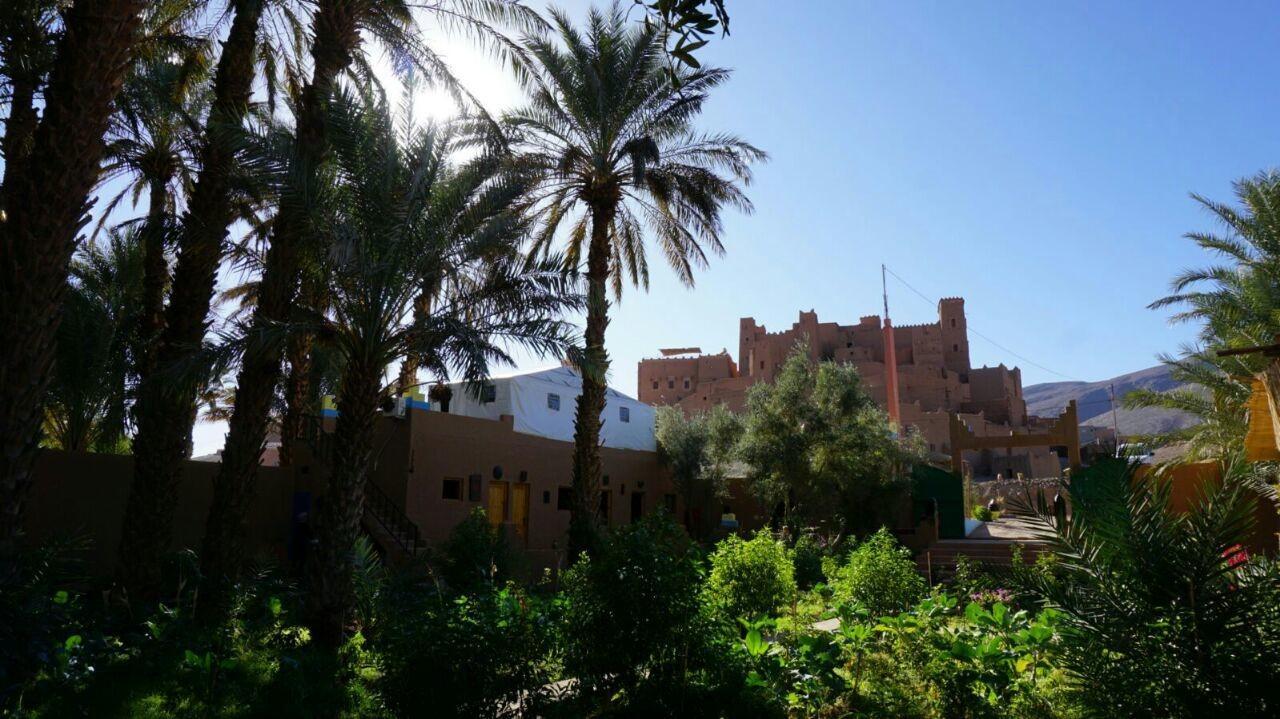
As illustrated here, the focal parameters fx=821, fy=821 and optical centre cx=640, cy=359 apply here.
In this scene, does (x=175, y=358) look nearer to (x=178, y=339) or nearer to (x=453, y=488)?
(x=178, y=339)

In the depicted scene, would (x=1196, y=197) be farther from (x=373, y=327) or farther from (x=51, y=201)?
(x=51, y=201)

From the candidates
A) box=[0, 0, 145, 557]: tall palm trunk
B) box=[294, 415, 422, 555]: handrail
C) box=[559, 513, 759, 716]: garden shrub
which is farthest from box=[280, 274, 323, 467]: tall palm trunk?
box=[559, 513, 759, 716]: garden shrub

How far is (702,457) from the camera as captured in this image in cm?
2752

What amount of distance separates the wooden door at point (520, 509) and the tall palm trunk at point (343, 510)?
39.4 ft

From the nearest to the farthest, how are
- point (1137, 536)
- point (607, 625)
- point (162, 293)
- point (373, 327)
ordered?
point (1137, 536), point (607, 625), point (373, 327), point (162, 293)

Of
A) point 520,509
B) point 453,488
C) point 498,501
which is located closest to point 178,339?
point 453,488

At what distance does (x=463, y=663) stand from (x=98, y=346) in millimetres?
12859

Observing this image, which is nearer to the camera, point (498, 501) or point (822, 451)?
point (498, 501)

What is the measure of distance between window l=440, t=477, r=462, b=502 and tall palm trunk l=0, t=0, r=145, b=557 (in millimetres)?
12402

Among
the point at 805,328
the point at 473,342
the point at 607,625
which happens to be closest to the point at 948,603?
the point at 607,625

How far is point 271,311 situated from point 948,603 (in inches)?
348

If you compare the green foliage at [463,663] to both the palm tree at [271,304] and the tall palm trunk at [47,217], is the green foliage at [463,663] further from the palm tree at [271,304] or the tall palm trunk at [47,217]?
the palm tree at [271,304]

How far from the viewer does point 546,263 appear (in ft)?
36.7

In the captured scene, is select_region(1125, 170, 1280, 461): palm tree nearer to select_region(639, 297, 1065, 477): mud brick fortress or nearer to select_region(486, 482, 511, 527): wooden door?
select_region(486, 482, 511, 527): wooden door
